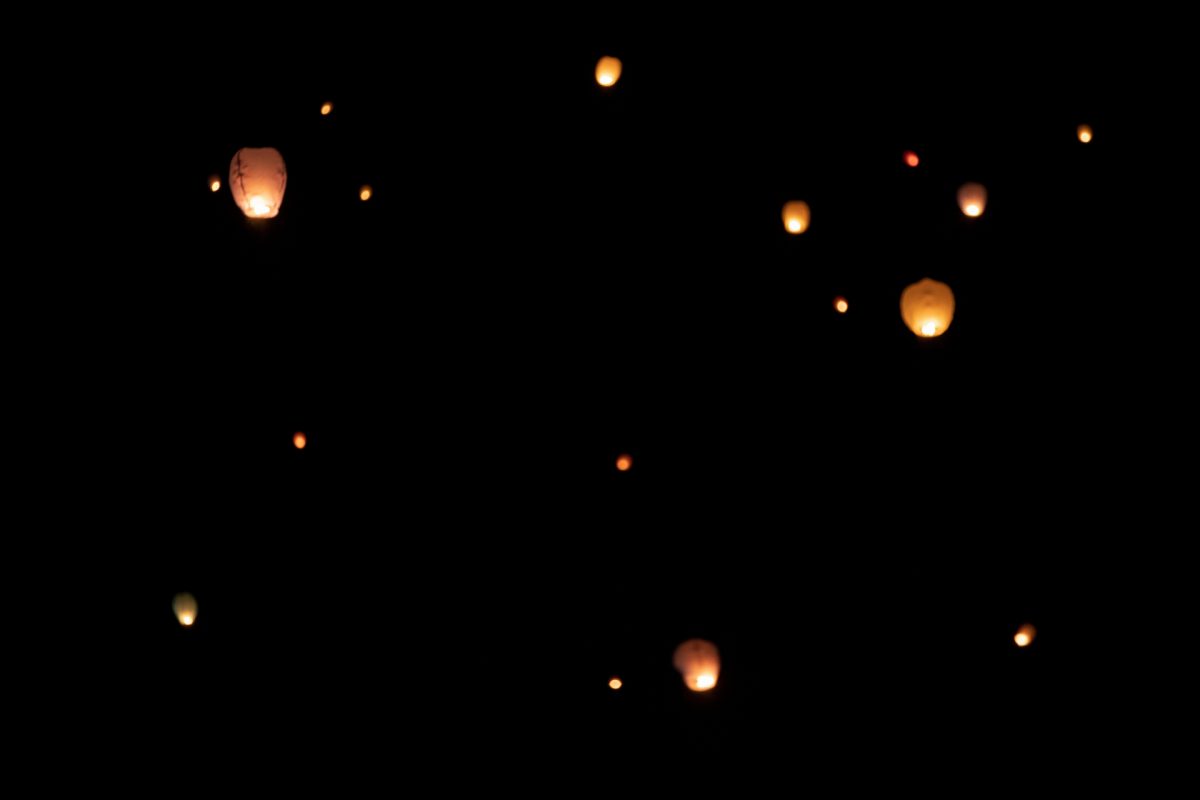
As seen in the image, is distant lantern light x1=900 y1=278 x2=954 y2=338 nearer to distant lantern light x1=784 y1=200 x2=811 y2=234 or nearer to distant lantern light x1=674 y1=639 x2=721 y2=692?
distant lantern light x1=784 y1=200 x2=811 y2=234

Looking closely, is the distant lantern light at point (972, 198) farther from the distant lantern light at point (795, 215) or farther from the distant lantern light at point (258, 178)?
the distant lantern light at point (258, 178)

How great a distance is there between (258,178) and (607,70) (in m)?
0.46

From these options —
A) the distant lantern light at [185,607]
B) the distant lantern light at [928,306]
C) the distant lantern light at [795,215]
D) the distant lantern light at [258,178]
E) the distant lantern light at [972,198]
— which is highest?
the distant lantern light at [972,198]

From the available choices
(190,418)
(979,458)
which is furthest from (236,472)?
(979,458)

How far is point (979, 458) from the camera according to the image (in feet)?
5.12

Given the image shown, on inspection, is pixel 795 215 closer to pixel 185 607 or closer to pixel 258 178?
pixel 258 178

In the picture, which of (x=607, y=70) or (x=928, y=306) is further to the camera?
(x=607, y=70)

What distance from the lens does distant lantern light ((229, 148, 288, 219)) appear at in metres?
1.50

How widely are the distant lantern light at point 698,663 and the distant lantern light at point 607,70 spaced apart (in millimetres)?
727

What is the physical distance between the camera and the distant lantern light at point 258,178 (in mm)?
1495

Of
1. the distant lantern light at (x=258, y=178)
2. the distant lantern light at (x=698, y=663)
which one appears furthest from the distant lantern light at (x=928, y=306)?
the distant lantern light at (x=258, y=178)

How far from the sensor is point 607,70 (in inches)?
61.6

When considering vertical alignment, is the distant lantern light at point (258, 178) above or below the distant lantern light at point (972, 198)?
below


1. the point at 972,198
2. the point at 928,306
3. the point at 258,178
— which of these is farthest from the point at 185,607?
the point at 972,198
